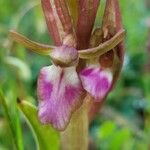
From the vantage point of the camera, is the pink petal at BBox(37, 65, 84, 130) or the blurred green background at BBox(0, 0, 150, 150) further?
the blurred green background at BBox(0, 0, 150, 150)

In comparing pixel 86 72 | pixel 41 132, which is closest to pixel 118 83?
pixel 41 132

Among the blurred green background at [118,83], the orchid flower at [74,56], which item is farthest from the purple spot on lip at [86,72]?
the blurred green background at [118,83]

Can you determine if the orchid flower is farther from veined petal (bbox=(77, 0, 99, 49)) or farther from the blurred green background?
the blurred green background

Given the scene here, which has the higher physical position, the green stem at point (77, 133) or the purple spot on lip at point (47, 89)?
the purple spot on lip at point (47, 89)

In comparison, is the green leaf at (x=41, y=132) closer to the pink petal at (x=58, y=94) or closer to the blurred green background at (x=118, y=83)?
the pink petal at (x=58, y=94)

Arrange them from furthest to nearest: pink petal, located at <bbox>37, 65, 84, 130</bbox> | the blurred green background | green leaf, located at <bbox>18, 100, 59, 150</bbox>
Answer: the blurred green background < green leaf, located at <bbox>18, 100, 59, 150</bbox> < pink petal, located at <bbox>37, 65, 84, 130</bbox>

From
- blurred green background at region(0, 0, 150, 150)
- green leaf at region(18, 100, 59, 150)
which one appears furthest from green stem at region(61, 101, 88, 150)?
blurred green background at region(0, 0, 150, 150)

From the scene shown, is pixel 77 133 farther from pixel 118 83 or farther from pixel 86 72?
pixel 118 83
